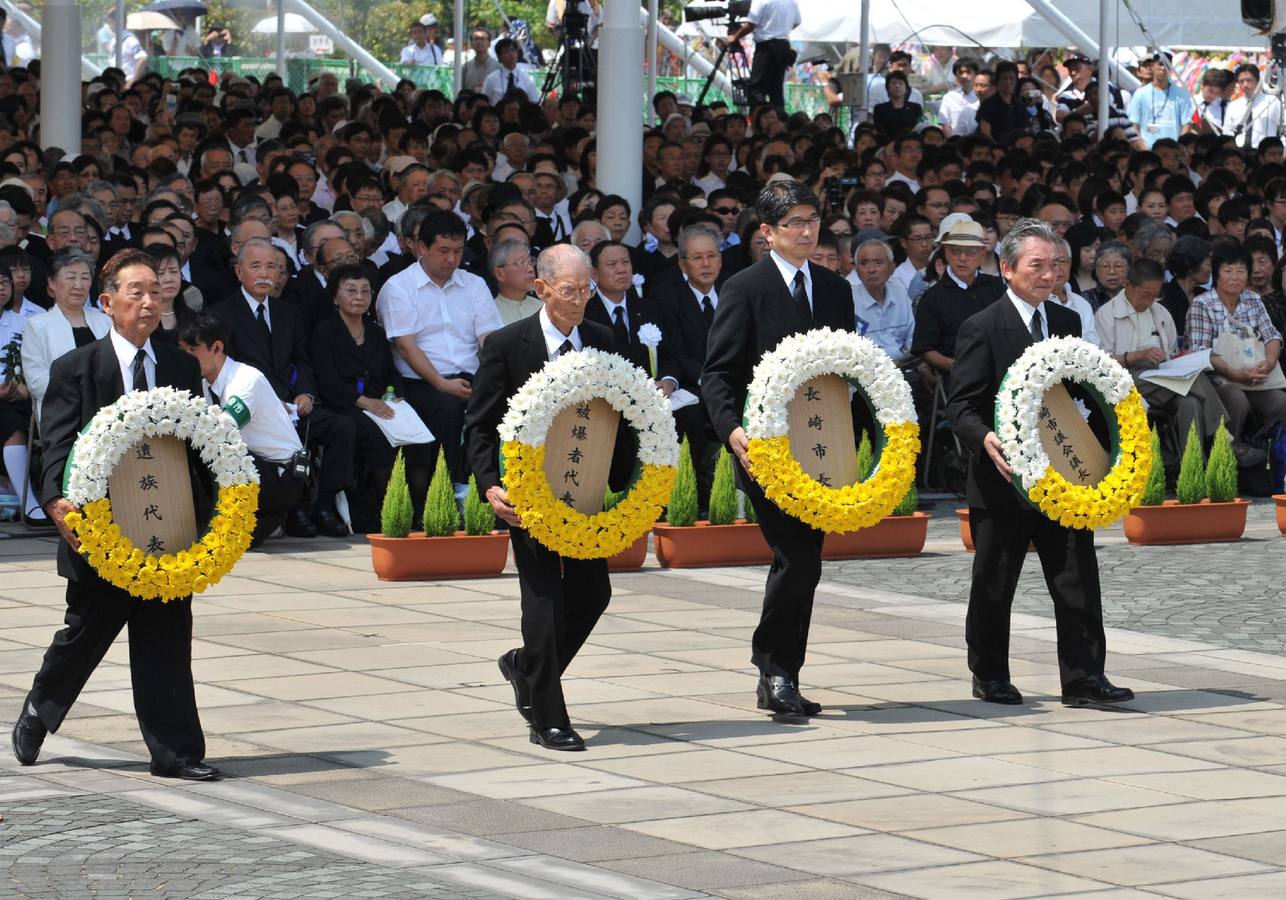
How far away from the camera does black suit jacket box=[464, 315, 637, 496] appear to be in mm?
8867

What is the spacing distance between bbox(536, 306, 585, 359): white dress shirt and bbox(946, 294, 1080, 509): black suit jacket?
1.68 m

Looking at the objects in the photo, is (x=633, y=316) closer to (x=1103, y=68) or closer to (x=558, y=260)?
(x=558, y=260)

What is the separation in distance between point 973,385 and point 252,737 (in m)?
3.18

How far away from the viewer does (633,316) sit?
1535 cm

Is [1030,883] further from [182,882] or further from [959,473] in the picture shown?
[959,473]

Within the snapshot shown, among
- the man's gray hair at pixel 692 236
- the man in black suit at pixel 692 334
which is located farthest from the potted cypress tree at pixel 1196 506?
the man's gray hair at pixel 692 236

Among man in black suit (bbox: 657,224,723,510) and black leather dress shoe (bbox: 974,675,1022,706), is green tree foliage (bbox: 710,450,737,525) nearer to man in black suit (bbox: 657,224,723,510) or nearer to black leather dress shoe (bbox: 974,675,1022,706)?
man in black suit (bbox: 657,224,723,510)

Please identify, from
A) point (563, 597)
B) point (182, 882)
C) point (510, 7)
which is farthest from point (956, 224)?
point (510, 7)

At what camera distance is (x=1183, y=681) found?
33.2 feet

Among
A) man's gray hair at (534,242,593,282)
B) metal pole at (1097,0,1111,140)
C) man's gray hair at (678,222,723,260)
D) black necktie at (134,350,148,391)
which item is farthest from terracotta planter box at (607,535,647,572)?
metal pole at (1097,0,1111,140)

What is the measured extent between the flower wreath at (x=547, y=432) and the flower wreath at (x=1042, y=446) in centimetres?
145

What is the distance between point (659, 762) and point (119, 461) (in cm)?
211

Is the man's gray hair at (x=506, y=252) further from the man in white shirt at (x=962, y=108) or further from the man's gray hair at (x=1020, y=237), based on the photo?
the man in white shirt at (x=962, y=108)

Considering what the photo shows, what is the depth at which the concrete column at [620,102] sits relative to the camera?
17.3 m
